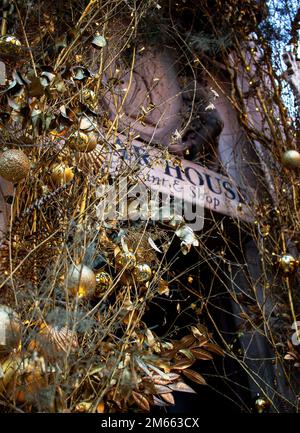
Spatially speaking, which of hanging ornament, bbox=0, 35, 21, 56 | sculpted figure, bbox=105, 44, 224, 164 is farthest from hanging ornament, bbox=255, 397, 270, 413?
hanging ornament, bbox=0, 35, 21, 56

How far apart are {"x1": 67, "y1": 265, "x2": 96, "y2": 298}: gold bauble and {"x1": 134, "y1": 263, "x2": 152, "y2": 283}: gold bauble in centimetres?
18

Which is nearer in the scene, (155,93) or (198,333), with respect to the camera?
(198,333)

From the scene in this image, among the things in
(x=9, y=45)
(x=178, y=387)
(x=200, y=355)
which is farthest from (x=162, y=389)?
(x=9, y=45)

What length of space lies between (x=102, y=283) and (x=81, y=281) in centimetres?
24

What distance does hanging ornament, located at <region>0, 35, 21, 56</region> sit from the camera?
141 centimetres

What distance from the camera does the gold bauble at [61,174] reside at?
4.69ft

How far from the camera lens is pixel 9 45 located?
1.41m

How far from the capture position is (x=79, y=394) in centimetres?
112

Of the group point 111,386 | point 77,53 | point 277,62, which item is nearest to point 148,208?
point 111,386

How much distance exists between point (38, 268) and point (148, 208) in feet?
1.00

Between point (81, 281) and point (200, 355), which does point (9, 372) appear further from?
point (200, 355)

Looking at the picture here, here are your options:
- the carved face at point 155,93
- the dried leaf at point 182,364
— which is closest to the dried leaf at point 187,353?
the dried leaf at point 182,364

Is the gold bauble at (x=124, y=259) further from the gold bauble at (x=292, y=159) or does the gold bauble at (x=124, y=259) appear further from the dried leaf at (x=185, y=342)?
the gold bauble at (x=292, y=159)
